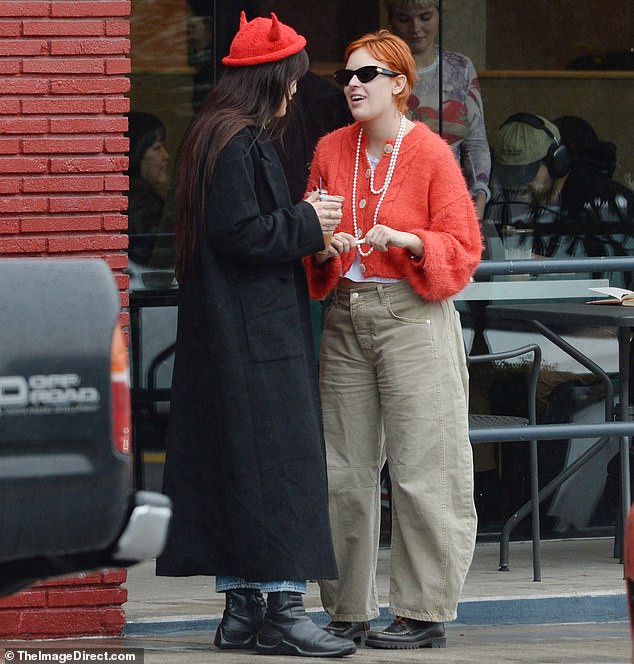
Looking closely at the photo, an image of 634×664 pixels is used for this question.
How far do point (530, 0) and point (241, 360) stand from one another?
279cm

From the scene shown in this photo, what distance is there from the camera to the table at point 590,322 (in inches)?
244

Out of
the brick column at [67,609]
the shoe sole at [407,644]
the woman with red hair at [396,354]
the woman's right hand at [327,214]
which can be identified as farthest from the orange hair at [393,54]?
the brick column at [67,609]

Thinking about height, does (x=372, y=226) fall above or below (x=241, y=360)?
above

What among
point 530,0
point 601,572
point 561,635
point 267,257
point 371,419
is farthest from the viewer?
point 530,0

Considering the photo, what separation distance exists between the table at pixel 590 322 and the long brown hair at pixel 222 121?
71.5 inches

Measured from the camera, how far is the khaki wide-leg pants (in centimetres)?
503

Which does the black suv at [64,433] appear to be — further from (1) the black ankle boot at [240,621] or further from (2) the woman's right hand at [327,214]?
(1) the black ankle boot at [240,621]

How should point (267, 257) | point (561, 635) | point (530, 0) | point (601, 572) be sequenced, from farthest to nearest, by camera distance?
point (530, 0), point (601, 572), point (561, 635), point (267, 257)

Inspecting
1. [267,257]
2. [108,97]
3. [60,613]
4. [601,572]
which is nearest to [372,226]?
[267,257]

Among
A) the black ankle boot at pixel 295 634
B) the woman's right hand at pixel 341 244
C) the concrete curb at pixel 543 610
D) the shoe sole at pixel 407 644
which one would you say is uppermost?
the woman's right hand at pixel 341 244

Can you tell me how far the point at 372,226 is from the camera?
16.5 feet

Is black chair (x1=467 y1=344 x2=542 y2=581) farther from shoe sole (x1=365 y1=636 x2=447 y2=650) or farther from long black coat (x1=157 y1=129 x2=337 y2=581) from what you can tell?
long black coat (x1=157 y1=129 x2=337 y2=581)

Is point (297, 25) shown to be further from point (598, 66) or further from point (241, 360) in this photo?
point (241, 360)

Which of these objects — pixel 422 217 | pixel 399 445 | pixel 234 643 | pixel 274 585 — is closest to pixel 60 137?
pixel 422 217
